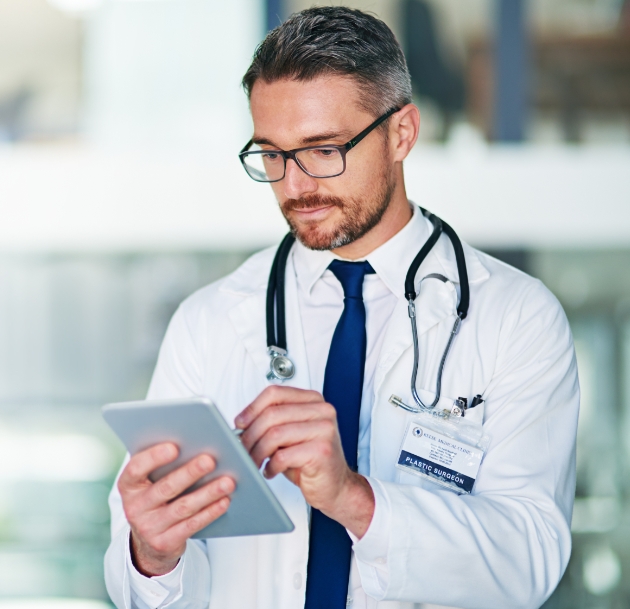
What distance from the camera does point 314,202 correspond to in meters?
1.51

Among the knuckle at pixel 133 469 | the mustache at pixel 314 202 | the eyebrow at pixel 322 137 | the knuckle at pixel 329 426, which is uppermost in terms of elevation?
the eyebrow at pixel 322 137

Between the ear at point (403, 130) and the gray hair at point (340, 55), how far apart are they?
0.07ft

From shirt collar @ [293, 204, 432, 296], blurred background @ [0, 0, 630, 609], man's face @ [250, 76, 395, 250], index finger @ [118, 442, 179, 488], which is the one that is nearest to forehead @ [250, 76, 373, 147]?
man's face @ [250, 76, 395, 250]

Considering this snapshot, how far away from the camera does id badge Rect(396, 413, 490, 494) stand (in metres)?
1.40

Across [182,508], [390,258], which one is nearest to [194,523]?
[182,508]

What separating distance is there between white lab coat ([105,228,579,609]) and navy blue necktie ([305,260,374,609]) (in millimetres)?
32

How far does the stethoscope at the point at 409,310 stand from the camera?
1465 millimetres

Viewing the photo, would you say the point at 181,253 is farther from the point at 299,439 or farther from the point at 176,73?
the point at 299,439

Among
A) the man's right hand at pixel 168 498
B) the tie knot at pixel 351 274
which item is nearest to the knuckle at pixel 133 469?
the man's right hand at pixel 168 498

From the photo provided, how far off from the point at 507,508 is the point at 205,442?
1.80 feet

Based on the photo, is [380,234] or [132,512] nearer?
[132,512]

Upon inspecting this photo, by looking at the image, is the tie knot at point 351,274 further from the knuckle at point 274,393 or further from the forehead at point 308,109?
the knuckle at point 274,393

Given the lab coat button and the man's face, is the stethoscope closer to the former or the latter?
the man's face

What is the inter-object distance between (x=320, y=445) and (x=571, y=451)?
0.57 meters
